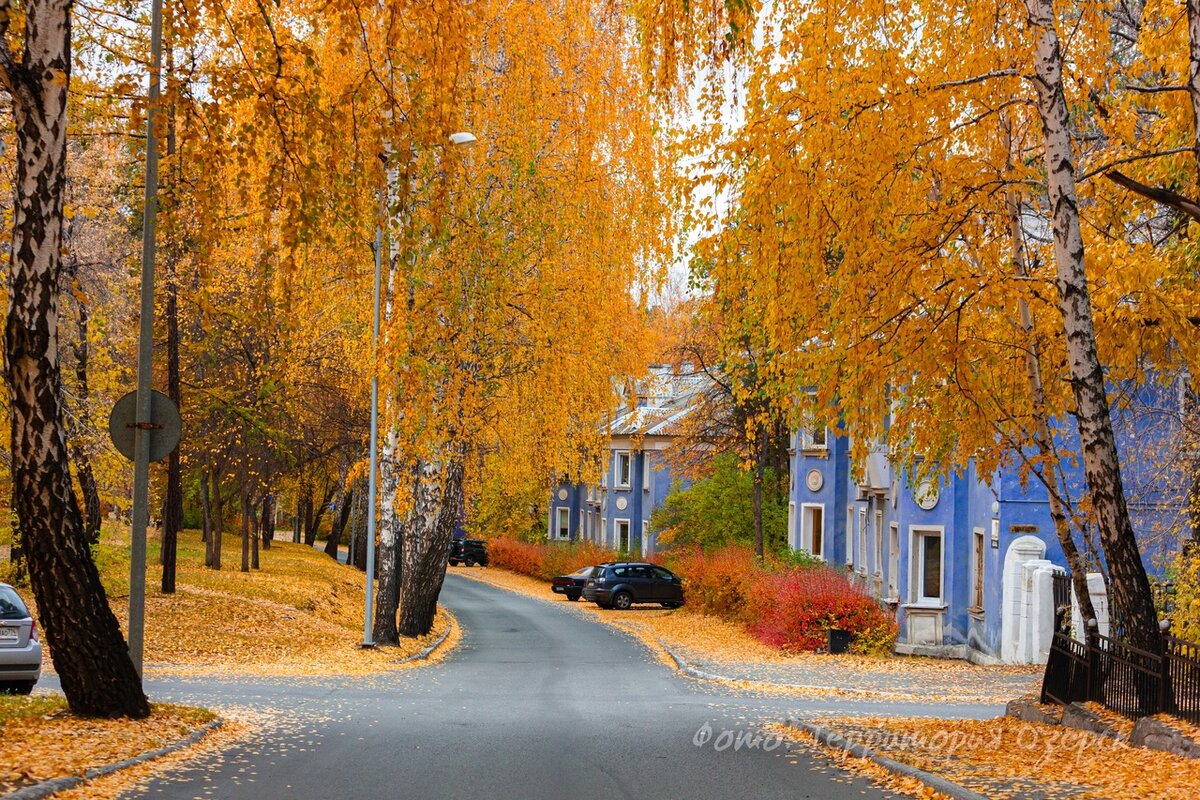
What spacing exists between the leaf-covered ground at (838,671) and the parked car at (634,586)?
931 cm

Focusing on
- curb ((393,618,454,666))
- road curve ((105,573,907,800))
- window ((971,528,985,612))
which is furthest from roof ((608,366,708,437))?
road curve ((105,573,907,800))

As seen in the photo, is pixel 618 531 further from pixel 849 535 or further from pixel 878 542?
pixel 878 542

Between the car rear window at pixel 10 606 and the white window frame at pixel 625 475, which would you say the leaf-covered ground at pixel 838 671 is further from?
the white window frame at pixel 625 475

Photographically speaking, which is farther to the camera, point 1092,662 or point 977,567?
point 977,567

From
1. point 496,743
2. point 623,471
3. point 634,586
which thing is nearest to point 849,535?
point 634,586

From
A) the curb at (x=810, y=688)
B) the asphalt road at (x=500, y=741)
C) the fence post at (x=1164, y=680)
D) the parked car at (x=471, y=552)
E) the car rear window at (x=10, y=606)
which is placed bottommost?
the parked car at (x=471, y=552)

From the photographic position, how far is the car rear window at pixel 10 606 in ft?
48.5

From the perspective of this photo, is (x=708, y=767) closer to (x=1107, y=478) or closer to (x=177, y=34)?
(x=1107, y=478)

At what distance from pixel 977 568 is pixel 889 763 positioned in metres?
17.4

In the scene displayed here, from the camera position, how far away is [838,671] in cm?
2352

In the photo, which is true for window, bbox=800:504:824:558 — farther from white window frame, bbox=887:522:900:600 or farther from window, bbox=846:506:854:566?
white window frame, bbox=887:522:900:600

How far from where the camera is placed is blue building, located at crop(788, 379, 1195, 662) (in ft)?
62.6

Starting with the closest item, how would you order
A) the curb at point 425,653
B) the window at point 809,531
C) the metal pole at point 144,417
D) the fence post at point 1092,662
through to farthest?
the metal pole at point 144,417 < the fence post at point 1092,662 < the curb at point 425,653 < the window at point 809,531

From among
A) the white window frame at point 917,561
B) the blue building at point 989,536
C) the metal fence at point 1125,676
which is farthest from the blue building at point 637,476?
the metal fence at point 1125,676
